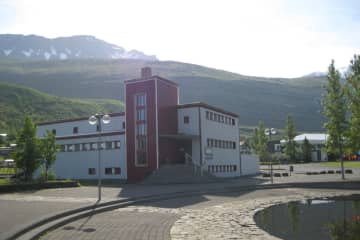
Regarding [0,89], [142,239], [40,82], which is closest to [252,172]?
[142,239]

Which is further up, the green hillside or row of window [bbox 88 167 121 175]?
the green hillside

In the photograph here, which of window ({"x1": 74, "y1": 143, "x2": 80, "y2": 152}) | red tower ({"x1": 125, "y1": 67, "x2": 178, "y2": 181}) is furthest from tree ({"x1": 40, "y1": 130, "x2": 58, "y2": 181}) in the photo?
window ({"x1": 74, "y1": 143, "x2": 80, "y2": 152})

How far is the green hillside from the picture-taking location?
97.4 meters

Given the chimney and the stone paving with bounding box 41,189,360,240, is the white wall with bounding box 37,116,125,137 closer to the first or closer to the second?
the chimney

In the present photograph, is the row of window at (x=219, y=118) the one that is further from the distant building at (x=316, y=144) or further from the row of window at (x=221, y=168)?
the distant building at (x=316, y=144)

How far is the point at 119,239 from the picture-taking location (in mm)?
10078

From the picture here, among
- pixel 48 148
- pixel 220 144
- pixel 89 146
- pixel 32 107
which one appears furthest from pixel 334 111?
pixel 32 107

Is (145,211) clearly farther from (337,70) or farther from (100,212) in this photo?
(337,70)

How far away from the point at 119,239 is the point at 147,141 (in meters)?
26.8

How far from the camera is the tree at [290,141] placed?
8138 cm

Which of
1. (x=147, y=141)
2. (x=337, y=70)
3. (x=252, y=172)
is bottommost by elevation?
(x=252, y=172)

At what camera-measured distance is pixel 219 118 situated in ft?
141

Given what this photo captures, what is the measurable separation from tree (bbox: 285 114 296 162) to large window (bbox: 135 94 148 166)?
51.3m

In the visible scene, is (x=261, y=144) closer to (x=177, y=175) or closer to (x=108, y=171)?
(x=108, y=171)
